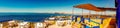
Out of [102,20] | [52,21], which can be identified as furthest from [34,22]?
[102,20]

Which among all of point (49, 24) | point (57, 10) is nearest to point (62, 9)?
point (57, 10)

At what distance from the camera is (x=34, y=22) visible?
223 centimetres

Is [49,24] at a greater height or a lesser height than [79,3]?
lesser

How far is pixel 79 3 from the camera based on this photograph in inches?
86.7

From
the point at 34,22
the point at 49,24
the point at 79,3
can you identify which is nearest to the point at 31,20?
the point at 34,22

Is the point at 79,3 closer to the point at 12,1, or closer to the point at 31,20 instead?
the point at 31,20

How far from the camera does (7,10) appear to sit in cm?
222

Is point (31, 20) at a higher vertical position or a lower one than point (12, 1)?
lower

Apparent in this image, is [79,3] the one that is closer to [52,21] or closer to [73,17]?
[73,17]

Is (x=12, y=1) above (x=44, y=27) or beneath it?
above

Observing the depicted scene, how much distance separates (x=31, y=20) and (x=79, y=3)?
1.57ft

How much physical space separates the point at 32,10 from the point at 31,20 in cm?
10

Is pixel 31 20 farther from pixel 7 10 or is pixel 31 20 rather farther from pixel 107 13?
pixel 107 13

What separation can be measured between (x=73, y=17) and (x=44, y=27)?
0.96ft
